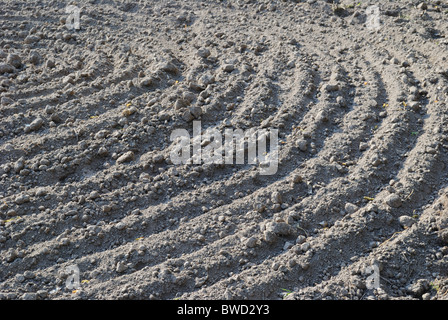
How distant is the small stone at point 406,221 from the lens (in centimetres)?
314

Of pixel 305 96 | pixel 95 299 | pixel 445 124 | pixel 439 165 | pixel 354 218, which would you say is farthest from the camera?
pixel 305 96

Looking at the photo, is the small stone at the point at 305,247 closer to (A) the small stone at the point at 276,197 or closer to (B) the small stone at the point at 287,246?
(B) the small stone at the point at 287,246

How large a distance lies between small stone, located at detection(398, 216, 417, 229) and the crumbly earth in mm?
13

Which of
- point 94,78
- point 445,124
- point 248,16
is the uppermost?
point 248,16

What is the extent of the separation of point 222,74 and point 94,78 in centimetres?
127

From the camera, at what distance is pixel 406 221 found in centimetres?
315

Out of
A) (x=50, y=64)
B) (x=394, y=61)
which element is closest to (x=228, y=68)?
(x=394, y=61)

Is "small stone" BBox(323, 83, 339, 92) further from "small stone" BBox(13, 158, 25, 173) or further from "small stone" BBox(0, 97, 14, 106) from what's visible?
"small stone" BBox(0, 97, 14, 106)

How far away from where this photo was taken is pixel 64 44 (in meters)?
5.39

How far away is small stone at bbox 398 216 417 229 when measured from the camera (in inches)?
124

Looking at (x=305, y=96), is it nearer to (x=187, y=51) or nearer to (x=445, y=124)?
(x=445, y=124)

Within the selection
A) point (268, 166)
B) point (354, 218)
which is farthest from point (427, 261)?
point (268, 166)

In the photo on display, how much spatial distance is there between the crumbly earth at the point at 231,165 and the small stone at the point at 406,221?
0.5 inches

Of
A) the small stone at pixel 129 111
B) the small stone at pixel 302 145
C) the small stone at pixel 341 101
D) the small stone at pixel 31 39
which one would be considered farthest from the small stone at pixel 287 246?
the small stone at pixel 31 39
